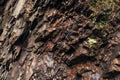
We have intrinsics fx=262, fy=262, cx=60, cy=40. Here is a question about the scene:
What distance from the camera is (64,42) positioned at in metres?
10.8

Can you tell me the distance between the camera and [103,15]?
36.4 ft

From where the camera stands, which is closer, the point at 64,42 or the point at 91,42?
the point at 91,42

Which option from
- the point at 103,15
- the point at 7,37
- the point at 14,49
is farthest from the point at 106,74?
the point at 7,37

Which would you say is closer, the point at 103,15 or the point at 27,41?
the point at 103,15

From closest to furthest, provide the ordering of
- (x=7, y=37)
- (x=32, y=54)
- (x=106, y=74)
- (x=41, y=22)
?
(x=106, y=74) < (x=32, y=54) < (x=41, y=22) < (x=7, y=37)

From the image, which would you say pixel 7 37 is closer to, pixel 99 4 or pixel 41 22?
pixel 41 22

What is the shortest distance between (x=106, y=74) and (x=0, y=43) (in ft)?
19.6

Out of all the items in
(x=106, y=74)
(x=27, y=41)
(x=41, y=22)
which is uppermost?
(x=41, y=22)

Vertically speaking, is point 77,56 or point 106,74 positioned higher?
point 77,56

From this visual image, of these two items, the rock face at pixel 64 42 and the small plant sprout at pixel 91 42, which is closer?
the rock face at pixel 64 42

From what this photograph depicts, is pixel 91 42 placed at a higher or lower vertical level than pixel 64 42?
lower

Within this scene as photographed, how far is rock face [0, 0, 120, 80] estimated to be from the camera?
10148 millimetres

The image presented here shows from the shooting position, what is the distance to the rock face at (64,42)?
10.1 metres

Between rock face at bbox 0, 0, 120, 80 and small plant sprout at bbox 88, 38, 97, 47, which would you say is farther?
small plant sprout at bbox 88, 38, 97, 47
